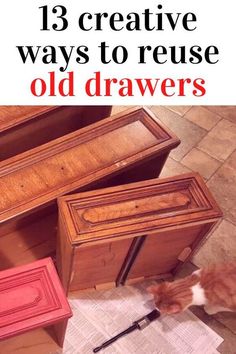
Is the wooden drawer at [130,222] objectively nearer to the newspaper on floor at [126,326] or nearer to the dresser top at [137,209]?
the dresser top at [137,209]

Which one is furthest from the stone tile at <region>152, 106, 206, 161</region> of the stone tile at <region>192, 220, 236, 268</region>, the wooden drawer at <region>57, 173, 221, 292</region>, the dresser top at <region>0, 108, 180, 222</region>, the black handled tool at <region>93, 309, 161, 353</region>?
the black handled tool at <region>93, 309, 161, 353</region>

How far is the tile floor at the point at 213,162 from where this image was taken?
86.5 inches

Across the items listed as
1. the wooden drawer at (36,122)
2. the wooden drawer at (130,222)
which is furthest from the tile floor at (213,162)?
the wooden drawer at (36,122)

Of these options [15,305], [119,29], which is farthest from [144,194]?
[119,29]

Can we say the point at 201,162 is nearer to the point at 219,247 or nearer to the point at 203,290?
the point at 219,247

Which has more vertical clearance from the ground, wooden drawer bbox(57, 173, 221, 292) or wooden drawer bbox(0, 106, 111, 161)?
wooden drawer bbox(0, 106, 111, 161)

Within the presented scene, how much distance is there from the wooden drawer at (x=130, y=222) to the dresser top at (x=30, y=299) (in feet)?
0.62

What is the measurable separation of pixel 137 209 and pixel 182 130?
4.29ft

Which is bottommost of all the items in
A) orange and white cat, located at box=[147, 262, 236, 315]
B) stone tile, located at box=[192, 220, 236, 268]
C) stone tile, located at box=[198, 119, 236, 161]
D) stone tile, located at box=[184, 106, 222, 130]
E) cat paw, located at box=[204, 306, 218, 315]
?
cat paw, located at box=[204, 306, 218, 315]

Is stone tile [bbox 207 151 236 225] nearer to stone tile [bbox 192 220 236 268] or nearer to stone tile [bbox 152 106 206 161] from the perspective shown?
stone tile [bbox 192 220 236 268]

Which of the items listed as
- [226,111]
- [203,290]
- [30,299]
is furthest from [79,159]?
[226,111]

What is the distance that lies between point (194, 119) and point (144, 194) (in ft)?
4.47

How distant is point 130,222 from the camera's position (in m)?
1.60

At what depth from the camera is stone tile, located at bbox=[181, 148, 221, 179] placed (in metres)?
2.61
